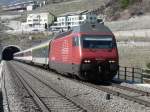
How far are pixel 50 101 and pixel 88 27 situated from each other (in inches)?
392

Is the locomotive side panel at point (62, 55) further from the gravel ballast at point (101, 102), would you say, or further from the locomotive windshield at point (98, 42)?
the gravel ballast at point (101, 102)

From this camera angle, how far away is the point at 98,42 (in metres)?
28.9

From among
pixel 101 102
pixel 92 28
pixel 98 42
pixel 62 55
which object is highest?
pixel 92 28

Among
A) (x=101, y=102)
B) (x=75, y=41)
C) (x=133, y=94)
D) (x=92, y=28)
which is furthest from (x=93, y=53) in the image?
(x=101, y=102)

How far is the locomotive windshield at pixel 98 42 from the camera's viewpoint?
94.3 ft

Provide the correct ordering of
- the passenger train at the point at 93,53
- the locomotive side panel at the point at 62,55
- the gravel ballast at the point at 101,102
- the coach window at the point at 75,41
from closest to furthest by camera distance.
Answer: the gravel ballast at the point at 101,102
the passenger train at the point at 93,53
the coach window at the point at 75,41
the locomotive side panel at the point at 62,55

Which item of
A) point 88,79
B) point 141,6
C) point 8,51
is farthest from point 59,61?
point 8,51

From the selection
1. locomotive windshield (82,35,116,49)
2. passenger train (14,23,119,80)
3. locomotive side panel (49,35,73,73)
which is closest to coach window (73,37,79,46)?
passenger train (14,23,119,80)

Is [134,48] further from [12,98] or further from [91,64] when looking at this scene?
[12,98]

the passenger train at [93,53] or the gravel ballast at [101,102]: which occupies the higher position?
the passenger train at [93,53]

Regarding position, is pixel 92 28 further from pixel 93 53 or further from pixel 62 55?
pixel 62 55

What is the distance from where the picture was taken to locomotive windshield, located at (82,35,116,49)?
28750mm

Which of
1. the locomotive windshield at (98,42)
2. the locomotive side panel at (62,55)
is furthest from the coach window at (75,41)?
the locomotive side panel at (62,55)

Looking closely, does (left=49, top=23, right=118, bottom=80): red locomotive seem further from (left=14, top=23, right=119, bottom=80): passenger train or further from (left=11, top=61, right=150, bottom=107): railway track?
(left=11, top=61, right=150, bottom=107): railway track
